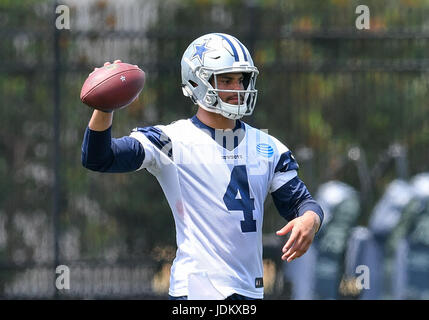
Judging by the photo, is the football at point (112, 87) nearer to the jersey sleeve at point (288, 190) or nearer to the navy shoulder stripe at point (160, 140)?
the navy shoulder stripe at point (160, 140)

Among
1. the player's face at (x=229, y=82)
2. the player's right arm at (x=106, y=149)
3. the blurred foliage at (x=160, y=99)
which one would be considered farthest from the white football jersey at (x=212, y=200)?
the blurred foliage at (x=160, y=99)

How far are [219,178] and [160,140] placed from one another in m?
0.33

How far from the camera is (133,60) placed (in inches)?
379

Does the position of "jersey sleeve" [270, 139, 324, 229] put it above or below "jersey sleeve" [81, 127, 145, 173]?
below

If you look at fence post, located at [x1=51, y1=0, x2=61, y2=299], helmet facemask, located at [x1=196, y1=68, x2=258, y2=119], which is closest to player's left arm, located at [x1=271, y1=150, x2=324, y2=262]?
helmet facemask, located at [x1=196, y1=68, x2=258, y2=119]

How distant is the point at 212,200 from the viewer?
500cm

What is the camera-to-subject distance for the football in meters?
4.72

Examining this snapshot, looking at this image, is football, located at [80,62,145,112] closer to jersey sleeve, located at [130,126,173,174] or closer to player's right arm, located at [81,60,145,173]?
player's right arm, located at [81,60,145,173]

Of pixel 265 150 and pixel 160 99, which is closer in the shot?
pixel 265 150

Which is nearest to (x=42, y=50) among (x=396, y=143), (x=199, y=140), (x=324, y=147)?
(x=324, y=147)

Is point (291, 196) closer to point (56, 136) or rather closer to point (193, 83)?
point (193, 83)

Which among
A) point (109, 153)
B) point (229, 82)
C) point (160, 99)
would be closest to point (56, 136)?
point (160, 99)
